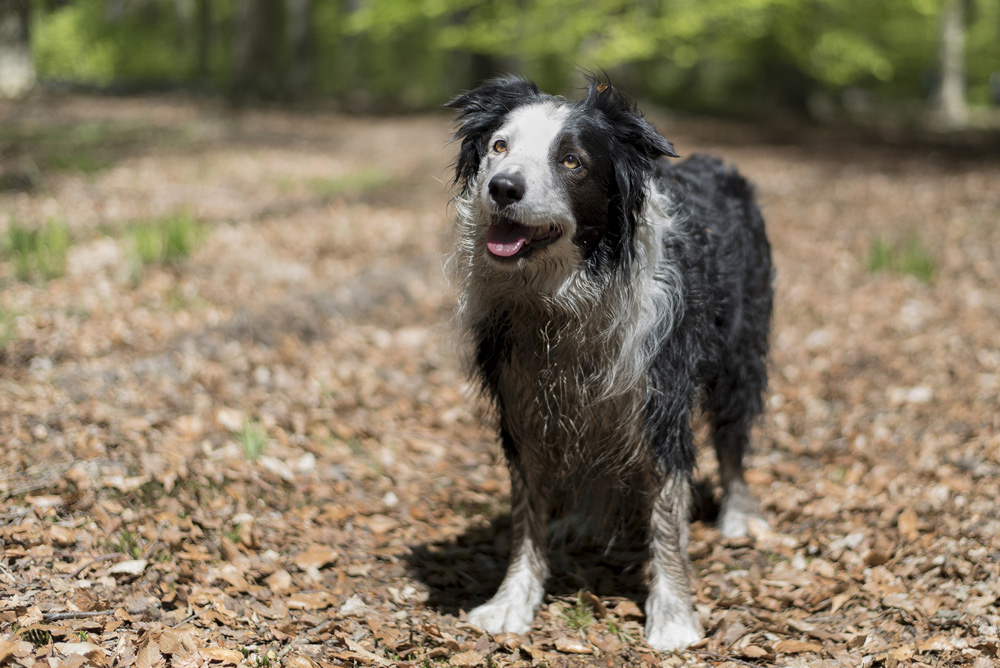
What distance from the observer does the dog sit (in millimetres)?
2873

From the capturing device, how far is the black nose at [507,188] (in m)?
2.69

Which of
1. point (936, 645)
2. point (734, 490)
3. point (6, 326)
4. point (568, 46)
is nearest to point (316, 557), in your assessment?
point (734, 490)

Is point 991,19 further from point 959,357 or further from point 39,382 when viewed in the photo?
point 39,382

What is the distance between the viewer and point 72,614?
291 centimetres

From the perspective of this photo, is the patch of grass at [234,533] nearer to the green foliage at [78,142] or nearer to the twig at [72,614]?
the twig at [72,614]

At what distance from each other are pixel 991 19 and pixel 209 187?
31.8 m

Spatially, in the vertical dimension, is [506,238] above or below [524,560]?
above

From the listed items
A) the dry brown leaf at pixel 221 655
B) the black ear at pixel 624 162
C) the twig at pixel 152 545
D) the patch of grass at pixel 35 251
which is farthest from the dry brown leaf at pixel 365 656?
the patch of grass at pixel 35 251

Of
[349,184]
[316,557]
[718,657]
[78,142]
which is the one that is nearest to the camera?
[718,657]

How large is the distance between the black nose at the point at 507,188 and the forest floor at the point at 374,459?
1.71 metres

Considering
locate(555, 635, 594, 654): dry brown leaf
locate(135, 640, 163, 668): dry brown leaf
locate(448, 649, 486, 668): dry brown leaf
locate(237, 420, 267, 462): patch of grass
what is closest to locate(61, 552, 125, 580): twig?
locate(135, 640, 163, 668): dry brown leaf

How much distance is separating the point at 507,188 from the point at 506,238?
206mm

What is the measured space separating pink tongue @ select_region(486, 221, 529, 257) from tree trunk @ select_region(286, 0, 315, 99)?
63.7ft

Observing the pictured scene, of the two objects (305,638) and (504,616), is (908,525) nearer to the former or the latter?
(504,616)
